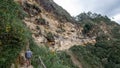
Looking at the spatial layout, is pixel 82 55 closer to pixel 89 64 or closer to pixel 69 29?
Result: pixel 89 64

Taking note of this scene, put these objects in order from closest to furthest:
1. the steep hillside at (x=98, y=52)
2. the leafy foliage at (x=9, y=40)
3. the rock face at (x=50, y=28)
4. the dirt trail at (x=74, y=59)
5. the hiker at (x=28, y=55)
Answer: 1. the leafy foliage at (x=9, y=40)
2. the hiker at (x=28, y=55)
3. the rock face at (x=50, y=28)
4. the dirt trail at (x=74, y=59)
5. the steep hillside at (x=98, y=52)

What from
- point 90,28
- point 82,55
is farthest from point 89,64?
point 90,28

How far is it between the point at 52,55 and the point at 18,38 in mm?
5445

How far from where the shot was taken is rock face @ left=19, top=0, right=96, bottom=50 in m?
32.7

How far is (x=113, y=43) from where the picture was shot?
46.9m

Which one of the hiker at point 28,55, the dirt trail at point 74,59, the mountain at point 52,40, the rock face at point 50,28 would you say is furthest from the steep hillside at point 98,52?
the hiker at point 28,55

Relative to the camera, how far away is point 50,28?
37781 millimetres

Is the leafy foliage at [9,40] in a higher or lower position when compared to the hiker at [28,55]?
higher

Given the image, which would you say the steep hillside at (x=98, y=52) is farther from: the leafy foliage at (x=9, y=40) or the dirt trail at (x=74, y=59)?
the leafy foliage at (x=9, y=40)

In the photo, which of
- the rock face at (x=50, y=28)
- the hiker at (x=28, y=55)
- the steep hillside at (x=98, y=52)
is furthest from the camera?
the steep hillside at (x=98, y=52)

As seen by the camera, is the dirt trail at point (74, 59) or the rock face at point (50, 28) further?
the dirt trail at point (74, 59)

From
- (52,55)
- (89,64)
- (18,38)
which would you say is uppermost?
(18,38)

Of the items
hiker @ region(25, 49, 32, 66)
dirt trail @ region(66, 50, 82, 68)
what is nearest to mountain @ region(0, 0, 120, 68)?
dirt trail @ region(66, 50, 82, 68)

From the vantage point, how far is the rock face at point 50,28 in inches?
1288
